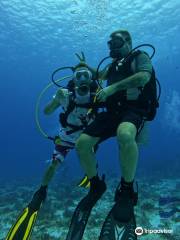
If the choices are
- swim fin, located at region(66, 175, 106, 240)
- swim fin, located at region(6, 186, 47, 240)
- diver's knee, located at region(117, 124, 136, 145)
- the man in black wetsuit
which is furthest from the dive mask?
swim fin, located at region(6, 186, 47, 240)

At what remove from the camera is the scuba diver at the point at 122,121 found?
5.04 metres

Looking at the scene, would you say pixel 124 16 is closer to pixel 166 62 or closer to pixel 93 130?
pixel 166 62

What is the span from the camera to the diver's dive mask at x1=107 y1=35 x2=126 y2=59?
19.6ft

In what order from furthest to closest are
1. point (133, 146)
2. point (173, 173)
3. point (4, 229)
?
point (173, 173) → point (4, 229) → point (133, 146)

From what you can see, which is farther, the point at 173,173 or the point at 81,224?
the point at 173,173

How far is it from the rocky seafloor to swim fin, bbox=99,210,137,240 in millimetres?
4810

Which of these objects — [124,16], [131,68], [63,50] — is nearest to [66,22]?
[124,16]

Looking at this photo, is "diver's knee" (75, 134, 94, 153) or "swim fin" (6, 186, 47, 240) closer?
"diver's knee" (75, 134, 94, 153)

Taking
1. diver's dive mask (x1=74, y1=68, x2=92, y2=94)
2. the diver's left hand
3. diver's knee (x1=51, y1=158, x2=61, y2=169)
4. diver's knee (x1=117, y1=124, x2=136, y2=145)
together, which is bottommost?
diver's knee (x1=117, y1=124, x2=136, y2=145)

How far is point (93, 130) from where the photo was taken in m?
5.60

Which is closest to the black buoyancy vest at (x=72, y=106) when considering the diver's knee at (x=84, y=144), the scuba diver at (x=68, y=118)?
the scuba diver at (x=68, y=118)

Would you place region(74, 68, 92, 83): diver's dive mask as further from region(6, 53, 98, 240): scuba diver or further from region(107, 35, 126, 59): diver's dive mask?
region(107, 35, 126, 59): diver's dive mask

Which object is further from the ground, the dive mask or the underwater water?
the underwater water

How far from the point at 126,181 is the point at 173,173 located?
21108 millimetres
